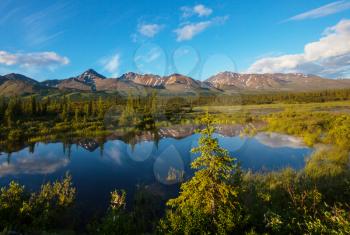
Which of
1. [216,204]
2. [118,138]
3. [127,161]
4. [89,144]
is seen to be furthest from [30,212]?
[118,138]

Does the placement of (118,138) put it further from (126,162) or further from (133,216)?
(133,216)

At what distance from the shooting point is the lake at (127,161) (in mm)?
28109

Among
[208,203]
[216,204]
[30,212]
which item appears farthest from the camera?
[30,212]

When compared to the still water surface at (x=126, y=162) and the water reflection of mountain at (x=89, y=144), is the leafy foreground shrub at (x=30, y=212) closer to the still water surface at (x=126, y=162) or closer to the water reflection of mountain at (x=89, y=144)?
the still water surface at (x=126, y=162)

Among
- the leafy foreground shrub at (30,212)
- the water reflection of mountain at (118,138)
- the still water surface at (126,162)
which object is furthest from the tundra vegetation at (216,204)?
the water reflection of mountain at (118,138)

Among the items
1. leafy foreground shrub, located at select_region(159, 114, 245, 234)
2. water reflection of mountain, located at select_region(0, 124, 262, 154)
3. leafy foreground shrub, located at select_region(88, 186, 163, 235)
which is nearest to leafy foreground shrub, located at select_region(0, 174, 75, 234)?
leafy foreground shrub, located at select_region(88, 186, 163, 235)

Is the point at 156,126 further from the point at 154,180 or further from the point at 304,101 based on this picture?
the point at 304,101

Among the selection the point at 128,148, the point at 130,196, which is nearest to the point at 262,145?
the point at 128,148

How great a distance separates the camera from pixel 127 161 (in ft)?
132

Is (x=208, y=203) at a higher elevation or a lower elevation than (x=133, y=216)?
higher

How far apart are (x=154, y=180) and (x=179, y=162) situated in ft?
28.3

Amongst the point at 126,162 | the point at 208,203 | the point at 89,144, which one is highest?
the point at 208,203

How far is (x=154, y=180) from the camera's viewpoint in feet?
97.4

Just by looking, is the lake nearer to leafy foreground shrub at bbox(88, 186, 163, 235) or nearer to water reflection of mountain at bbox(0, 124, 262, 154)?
water reflection of mountain at bbox(0, 124, 262, 154)
